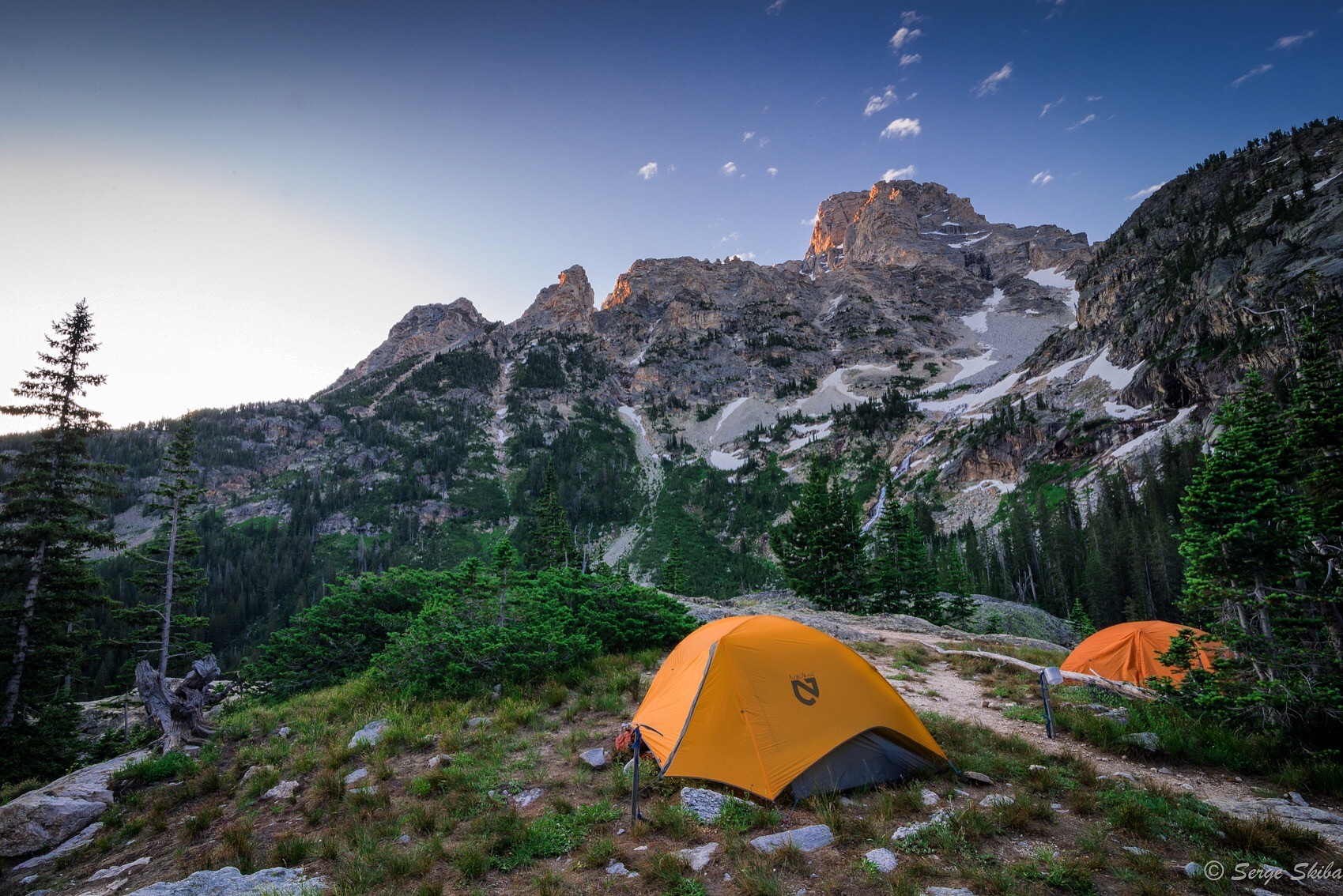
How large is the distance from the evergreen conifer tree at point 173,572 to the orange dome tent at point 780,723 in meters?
23.8

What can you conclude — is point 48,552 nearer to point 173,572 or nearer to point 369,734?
point 173,572

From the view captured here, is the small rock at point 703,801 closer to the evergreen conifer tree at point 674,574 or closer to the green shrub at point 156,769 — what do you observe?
the green shrub at point 156,769

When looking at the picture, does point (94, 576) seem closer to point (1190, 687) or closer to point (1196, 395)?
point (1190, 687)

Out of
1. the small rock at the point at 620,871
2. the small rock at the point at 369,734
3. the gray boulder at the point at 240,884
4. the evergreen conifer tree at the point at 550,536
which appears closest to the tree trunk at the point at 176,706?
the small rock at the point at 369,734

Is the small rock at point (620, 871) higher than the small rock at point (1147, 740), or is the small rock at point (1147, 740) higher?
the small rock at point (620, 871)

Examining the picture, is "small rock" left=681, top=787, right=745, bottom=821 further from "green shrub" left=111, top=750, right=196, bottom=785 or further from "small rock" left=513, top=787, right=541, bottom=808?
"green shrub" left=111, top=750, right=196, bottom=785

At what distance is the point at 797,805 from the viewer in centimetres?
649

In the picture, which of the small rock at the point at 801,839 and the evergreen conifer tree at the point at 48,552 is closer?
the small rock at the point at 801,839

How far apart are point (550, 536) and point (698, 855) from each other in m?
39.7

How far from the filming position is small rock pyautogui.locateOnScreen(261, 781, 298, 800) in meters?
7.68

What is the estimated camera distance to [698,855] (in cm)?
534

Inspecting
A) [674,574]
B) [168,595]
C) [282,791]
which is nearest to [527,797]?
[282,791]

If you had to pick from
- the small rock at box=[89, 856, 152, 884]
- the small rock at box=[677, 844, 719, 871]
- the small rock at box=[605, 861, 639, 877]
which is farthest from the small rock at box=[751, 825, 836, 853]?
the small rock at box=[89, 856, 152, 884]

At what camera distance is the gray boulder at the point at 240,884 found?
4.96 metres
